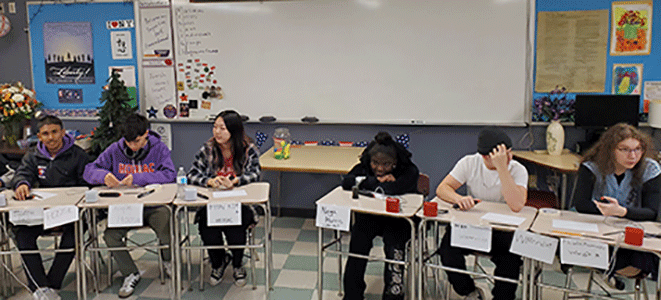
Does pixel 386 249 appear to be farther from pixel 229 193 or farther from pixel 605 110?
pixel 605 110

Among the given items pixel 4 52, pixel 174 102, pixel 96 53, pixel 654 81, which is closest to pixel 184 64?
pixel 174 102

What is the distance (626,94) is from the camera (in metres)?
4.56

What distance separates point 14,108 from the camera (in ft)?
17.2

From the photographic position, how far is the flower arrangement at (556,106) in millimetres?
4645

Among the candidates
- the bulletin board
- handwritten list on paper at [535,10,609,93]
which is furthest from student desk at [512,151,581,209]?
the bulletin board

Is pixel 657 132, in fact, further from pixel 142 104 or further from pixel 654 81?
pixel 142 104

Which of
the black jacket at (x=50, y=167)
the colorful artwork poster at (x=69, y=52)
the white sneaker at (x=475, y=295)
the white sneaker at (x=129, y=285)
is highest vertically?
the colorful artwork poster at (x=69, y=52)

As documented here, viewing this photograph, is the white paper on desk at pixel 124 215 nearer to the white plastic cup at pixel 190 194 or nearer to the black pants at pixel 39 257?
the white plastic cup at pixel 190 194

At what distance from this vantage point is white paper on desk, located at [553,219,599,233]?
105 inches

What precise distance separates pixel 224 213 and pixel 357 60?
2348 millimetres

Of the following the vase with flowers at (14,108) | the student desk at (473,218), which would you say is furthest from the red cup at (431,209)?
the vase with flowers at (14,108)

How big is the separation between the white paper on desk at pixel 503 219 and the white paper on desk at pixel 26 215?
251 centimetres

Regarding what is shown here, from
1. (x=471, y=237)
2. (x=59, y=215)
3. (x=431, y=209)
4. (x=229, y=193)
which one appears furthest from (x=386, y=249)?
(x=59, y=215)

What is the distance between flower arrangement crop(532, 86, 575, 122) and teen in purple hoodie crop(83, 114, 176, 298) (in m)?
3.13
